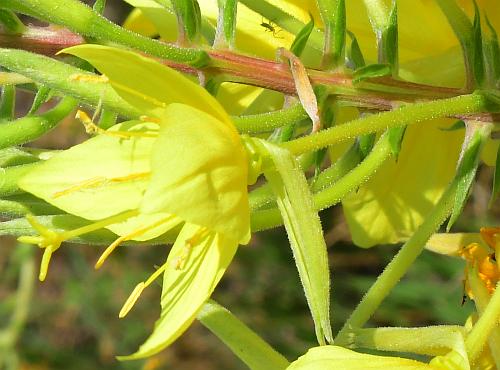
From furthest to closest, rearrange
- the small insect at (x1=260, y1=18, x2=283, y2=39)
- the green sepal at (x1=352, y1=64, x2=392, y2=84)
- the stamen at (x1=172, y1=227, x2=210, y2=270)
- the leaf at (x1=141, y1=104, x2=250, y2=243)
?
the small insect at (x1=260, y1=18, x2=283, y2=39) < the green sepal at (x1=352, y1=64, x2=392, y2=84) < the stamen at (x1=172, y1=227, x2=210, y2=270) < the leaf at (x1=141, y1=104, x2=250, y2=243)

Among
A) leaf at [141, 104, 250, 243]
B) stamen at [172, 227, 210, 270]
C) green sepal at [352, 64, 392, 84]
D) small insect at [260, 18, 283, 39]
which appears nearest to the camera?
leaf at [141, 104, 250, 243]

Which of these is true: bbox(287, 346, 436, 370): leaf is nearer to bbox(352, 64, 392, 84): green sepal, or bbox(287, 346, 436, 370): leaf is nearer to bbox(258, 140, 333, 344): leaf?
bbox(258, 140, 333, 344): leaf

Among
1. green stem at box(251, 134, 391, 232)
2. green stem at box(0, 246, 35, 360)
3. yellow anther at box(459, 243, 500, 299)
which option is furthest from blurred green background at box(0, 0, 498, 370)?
green stem at box(251, 134, 391, 232)

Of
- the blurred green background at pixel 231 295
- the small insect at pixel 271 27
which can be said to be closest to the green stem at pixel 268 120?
the small insect at pixel 271 27

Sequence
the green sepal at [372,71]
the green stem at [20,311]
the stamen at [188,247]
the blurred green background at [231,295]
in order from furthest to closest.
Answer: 1. the blurred green background at [231,295]
2. the green stem at [20,311]
3. the green sepal at [372,71]
4. the stamen at [188,247]

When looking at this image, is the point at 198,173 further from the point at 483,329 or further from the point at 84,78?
the point at 483,329

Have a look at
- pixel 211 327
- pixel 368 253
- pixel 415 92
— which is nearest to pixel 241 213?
pixel 211 327

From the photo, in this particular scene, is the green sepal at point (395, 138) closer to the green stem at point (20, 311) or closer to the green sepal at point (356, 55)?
the green sepal at point (356, 55)
